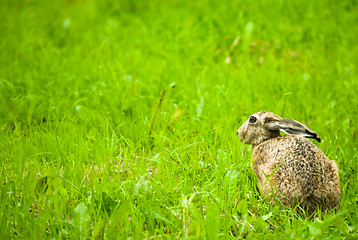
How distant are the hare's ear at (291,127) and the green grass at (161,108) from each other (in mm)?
463

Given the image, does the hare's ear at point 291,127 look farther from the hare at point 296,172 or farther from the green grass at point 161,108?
the green grass at point 161,108

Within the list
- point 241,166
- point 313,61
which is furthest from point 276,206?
point 313,61

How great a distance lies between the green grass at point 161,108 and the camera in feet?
12.3

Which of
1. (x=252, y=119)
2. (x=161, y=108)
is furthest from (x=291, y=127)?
(x=161, y=108)

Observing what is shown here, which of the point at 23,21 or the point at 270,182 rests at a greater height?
the point at 23,21

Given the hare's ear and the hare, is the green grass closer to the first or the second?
the hare

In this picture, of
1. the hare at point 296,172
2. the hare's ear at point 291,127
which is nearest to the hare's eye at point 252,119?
the hare's ear at point 291,127

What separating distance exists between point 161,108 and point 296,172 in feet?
7.17

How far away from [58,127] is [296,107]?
9.56ft

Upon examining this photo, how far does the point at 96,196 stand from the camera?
3.94 m

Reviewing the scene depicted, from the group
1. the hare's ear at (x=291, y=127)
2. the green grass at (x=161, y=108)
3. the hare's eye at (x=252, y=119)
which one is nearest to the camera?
the green grass at (x=161, y=108)

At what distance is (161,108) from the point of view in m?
5.64

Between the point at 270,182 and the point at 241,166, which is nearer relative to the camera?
the point at 270,182

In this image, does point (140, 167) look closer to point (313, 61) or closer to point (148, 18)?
point (313, 61)
